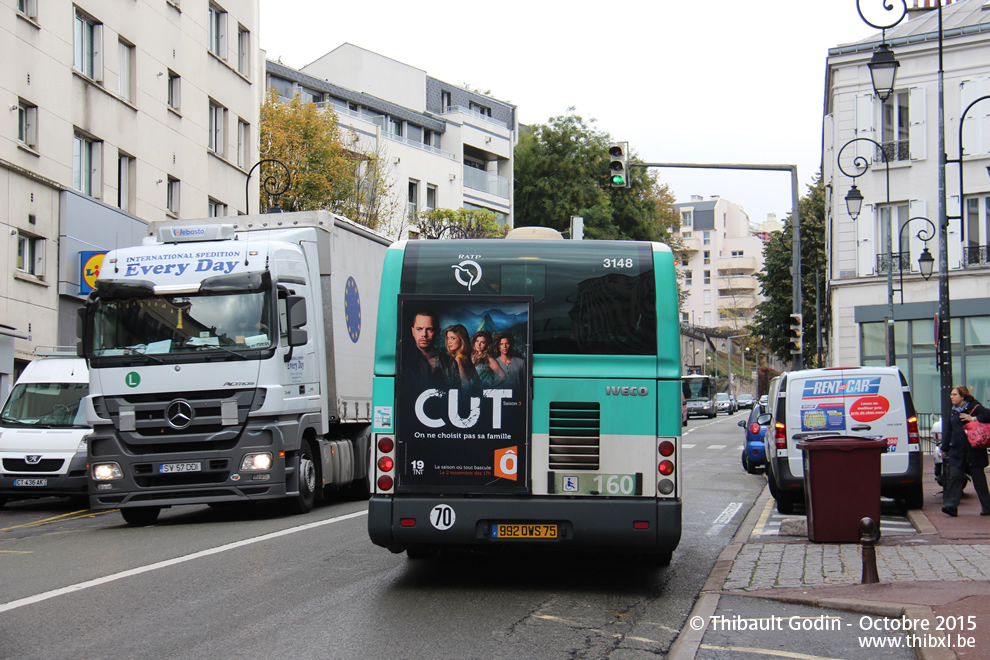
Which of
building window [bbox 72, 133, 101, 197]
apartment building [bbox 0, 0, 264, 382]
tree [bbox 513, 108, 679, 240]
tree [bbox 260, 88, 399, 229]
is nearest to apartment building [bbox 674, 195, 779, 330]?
tree [bbox 513, 108, 679, 240]

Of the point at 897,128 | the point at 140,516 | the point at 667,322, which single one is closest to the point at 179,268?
the point at 140,516

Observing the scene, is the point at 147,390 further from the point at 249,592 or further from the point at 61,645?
the point at 61,645

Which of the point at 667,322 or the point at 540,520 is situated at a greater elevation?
the point at 667,322

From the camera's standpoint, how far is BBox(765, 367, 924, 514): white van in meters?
15.0

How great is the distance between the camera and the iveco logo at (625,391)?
873 cm

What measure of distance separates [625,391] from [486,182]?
5302 cm

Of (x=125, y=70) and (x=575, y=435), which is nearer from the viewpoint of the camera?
(x=575, y=435)

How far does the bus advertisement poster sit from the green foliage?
36.8m

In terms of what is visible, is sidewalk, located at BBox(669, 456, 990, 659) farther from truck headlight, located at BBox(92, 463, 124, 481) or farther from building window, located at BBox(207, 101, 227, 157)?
building window, located at BBox(207, 101, 227, 157)

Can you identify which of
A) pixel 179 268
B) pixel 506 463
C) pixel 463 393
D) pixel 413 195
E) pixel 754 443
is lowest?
pixel 754 443

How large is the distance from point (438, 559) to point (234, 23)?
28661mm

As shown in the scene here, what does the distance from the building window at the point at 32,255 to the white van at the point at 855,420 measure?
17.0m

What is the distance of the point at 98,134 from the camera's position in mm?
27609

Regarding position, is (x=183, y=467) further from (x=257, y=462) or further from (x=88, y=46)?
(x=88, y=46)
